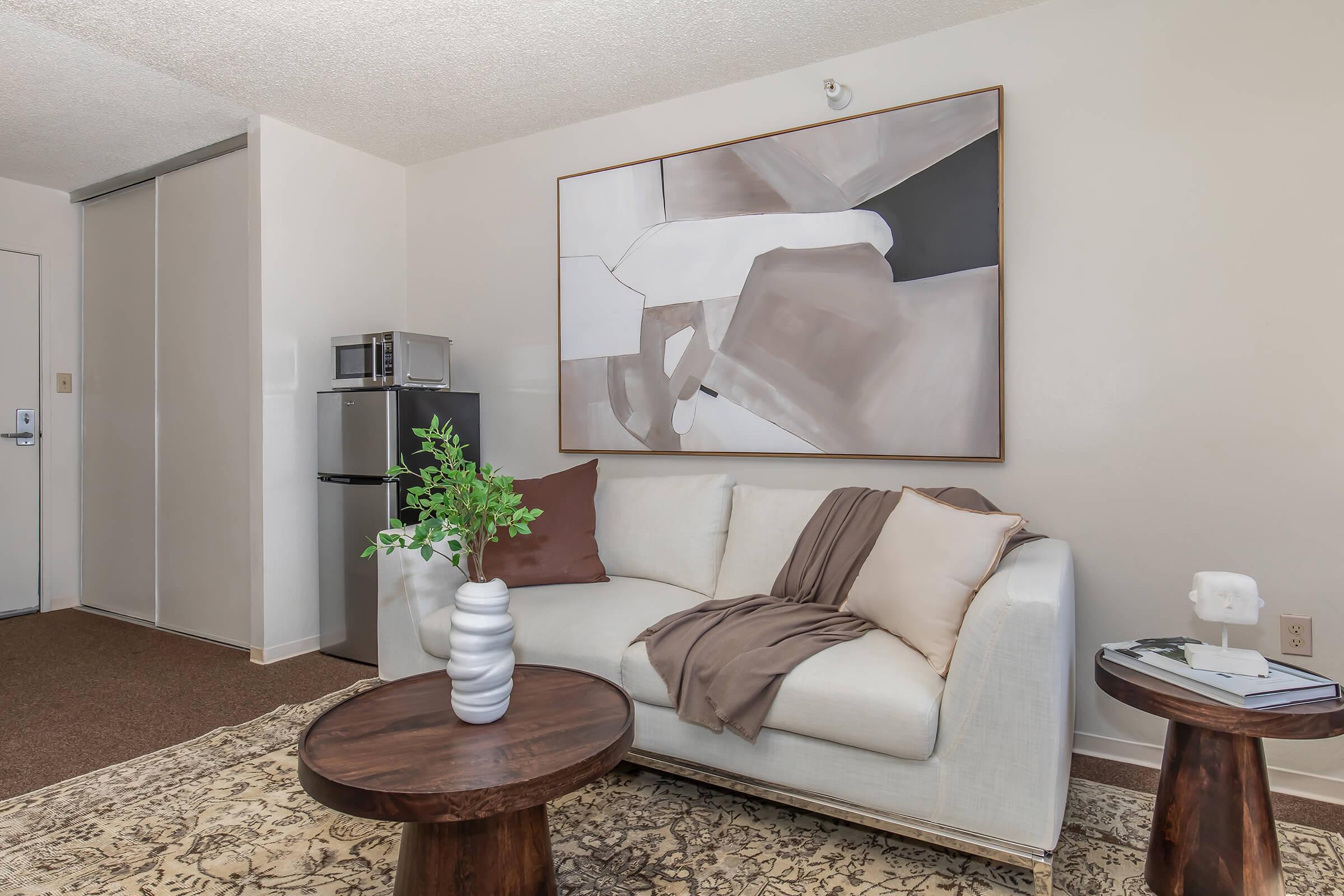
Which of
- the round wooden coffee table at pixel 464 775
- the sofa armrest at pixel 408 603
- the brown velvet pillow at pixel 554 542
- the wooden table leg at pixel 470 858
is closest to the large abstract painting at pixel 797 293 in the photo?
the brown velvet pillow at pixel 554 542

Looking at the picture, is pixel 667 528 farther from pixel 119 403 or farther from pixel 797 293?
pixel 119 403

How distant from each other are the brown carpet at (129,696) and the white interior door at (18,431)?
A: 308 mm

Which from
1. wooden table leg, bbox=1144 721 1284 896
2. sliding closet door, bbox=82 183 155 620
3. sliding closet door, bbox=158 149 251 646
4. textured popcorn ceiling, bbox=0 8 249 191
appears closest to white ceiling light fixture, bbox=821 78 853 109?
wooden table leg, bbox=1144 721 1284 896

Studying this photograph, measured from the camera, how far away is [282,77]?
3119 millimetres

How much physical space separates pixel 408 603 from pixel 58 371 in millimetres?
3402

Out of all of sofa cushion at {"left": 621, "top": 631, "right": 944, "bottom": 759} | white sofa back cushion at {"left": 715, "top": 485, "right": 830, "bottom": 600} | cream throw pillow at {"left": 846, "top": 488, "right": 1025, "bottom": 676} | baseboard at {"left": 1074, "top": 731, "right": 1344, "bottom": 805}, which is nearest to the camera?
sofa cushion at {"left": 621, "top": 631, "right": 944, "bottom": 759}

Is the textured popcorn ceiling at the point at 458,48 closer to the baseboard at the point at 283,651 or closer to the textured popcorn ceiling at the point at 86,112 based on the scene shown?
the textured popcorn ceiling at the point at 86,112

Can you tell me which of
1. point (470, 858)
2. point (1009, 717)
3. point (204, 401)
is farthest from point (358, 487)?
point (1009, 717)

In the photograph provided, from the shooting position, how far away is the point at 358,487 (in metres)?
3.48

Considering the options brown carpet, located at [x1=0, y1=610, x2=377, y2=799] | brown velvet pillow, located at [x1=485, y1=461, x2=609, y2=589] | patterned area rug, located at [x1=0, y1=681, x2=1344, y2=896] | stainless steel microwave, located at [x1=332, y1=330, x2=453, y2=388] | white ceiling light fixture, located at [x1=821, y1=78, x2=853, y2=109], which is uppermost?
white ceiling light fixture, located at [x1=821, y1=78, x2=853, y2=109]

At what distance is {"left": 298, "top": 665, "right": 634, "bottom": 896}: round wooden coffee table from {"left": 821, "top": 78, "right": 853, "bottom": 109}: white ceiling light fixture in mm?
2338

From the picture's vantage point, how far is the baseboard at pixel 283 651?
11.5 feet

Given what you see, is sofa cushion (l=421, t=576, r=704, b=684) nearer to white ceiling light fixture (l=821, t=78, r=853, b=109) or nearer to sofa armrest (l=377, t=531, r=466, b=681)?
sofa armrest (l=377, t=531, r=466, b=681)

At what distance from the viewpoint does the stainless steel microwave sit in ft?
11.3
